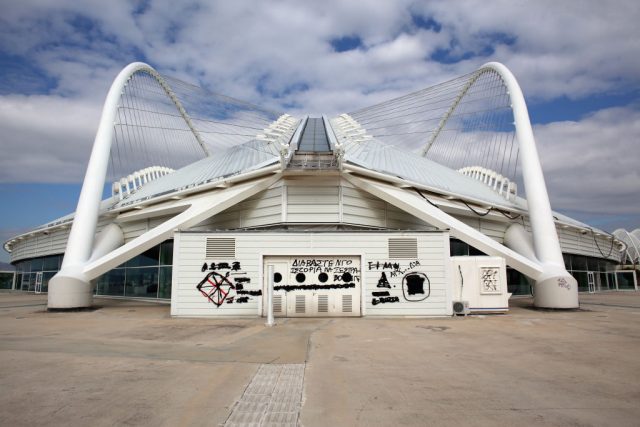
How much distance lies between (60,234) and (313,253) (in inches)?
948

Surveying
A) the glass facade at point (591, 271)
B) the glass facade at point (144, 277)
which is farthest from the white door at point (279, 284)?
the glass facade at point (591, 271)

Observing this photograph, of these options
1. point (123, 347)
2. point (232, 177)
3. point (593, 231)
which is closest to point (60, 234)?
point (232, 177)

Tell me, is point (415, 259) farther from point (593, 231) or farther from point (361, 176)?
point (593, 231)

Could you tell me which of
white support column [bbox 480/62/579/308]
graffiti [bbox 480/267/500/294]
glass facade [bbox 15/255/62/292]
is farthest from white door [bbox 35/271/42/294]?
white support column [bbox 480/62/579/308]

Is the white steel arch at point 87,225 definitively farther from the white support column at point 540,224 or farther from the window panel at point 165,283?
the white support column at point 540,224

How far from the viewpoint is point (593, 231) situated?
1316 inches

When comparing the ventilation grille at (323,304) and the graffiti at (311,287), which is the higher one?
the graffiti at (311,287)

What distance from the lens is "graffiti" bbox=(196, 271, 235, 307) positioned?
1609 centimetres

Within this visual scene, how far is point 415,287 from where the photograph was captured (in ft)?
53.1

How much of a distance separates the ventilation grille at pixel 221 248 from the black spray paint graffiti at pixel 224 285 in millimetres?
315

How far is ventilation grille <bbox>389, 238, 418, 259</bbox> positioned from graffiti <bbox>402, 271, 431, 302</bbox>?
0.74 metres

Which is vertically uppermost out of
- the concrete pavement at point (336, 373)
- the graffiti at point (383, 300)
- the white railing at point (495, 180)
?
the white railing at point (495, 180)

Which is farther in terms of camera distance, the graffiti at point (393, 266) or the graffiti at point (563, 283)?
the graffiti at point (563, 283)

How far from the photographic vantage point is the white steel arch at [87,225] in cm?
1762
